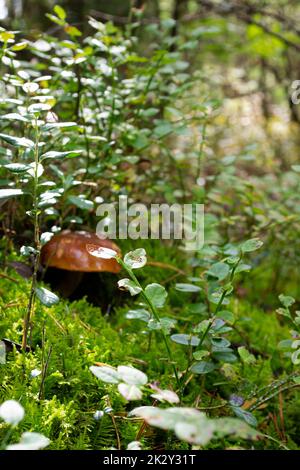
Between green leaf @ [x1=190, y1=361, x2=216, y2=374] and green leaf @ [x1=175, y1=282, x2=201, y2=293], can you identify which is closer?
green leaf @ [x1=190, y1=361, x2=216, y2=374]

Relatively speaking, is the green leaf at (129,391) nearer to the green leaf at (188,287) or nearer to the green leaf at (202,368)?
the green leaf at (202,368)

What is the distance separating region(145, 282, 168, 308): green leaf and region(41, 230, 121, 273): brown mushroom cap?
0.56 metres

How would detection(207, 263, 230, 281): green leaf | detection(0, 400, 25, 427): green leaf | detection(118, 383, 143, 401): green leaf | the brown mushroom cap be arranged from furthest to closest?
1. the brown mushroom cap
2. detection(207, 263, 230, 281): green leaf
3. detection(118, 383, 143, 401): green leaf
4. detection(0, 400, 25, 427): green leaf

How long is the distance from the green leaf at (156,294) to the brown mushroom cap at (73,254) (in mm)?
562

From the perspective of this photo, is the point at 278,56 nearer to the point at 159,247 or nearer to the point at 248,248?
the point at 159,247

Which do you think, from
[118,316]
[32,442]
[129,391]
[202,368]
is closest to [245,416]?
[202,368]

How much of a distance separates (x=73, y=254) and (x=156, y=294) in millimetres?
608

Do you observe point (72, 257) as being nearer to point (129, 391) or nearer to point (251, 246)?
point (251, 246)

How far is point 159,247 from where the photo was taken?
2.51 metres

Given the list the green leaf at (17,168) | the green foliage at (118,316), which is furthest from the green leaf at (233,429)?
the green leaf at (17,168)

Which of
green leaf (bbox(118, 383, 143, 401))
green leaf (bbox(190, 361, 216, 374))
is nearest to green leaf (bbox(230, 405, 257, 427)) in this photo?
green leaf (bbox(190, 361, 216, 374))

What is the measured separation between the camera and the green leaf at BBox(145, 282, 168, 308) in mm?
1314

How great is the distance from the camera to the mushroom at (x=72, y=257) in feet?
5.99

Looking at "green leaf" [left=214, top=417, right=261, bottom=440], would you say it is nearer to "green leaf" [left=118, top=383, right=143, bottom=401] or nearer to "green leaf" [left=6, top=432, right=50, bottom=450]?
"green leaf" [left=118, top=383, right=143, bottom=401]
